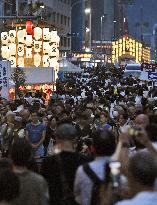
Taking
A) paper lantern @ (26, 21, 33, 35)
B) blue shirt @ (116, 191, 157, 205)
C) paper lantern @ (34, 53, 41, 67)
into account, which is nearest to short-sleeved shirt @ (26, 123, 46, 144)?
blue shirt @ (116, 191, 157, 205)

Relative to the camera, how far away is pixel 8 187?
538 centimetres

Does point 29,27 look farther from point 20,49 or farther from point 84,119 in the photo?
point 84,119

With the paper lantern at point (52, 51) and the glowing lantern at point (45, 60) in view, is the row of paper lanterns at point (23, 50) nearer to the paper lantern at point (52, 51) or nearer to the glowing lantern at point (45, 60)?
the paper lantern at point (52, 51)

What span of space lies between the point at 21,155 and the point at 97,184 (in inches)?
28.4

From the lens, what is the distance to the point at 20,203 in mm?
5879

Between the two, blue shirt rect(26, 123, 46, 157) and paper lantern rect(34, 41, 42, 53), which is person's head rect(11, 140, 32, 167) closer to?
blue shirt rect(26, 123, 46, 157)

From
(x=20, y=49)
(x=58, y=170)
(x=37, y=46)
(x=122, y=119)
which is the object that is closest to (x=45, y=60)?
(x=37, y=46)

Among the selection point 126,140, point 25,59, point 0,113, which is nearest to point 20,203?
point 126,140

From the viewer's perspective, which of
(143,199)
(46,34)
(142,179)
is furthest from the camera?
(46,34)

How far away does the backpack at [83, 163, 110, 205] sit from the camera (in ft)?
20.5

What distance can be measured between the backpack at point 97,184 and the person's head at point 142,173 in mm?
767

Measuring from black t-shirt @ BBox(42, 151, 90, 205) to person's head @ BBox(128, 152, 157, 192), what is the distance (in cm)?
153

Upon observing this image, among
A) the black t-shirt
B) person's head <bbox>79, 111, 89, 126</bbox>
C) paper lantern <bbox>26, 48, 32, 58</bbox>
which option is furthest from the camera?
paper lantern <bbox>26, 48, 32, 58</bbox>

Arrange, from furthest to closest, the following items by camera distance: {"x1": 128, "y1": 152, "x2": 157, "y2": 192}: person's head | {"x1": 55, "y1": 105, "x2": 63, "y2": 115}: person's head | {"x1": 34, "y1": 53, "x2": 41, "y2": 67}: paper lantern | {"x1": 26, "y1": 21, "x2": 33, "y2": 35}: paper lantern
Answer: {"x1": 34, "y1": 53, "x2": 41, "y2": 67}: paper lantern
{"x1": 26, "y1": 21, "x2": 33, "y2": 35}: paper lantern
{"x1": 55, "y1": 105, "x2": 63, "y2": 115}: person's head
{"x1": 128, "y1": 152, "x2": 157, "y2": 192}: person's head
